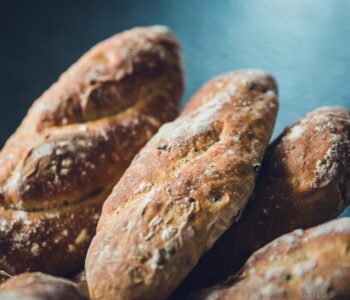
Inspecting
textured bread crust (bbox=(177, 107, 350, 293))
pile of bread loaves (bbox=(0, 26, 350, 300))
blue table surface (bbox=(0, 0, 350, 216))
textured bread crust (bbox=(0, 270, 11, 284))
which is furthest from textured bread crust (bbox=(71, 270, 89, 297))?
blue table surface (bbox=(0, 0, 350, 216))

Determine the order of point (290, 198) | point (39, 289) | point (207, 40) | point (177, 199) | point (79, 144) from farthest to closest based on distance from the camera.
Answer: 1. point (207, 40)
2. point (79, 144)
3. point (290, 198)
4. point (177, 199)
5. point (39, 289)

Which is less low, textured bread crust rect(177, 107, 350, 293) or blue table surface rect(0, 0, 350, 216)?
blue table surface rect(0, 0, 350, 216)

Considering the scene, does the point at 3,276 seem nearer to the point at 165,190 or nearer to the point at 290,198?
the point at 165,190

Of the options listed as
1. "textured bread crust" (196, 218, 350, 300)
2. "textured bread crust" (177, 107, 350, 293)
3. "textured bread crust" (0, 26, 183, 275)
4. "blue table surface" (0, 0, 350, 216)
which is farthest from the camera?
"blue table surface" (0, 0, 350, 216)

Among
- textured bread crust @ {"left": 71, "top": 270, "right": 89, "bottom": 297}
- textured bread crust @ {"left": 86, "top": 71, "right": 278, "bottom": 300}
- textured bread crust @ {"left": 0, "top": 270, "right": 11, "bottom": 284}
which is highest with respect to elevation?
textured bread crust @ {"left": 86, "top": 71, "right": 278, "bottom": 300}

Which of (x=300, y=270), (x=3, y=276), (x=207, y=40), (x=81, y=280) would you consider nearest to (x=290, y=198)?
(x=300, y=270)

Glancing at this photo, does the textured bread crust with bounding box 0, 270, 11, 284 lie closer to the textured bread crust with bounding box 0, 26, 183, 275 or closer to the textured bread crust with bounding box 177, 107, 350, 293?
the textured bread crust with bounding box 0, 26, 183, 275
